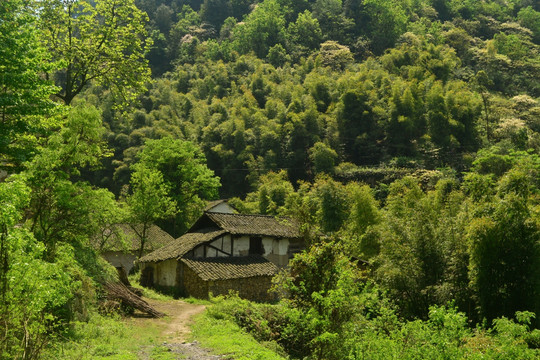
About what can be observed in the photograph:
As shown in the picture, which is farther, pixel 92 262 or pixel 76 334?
pixel 92 262

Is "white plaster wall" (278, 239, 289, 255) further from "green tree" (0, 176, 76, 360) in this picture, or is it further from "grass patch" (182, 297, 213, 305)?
"green tree" (0, 176, 76, 360)

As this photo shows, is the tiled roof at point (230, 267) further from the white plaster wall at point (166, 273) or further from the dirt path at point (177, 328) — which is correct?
the dirt path at point (177, 328)

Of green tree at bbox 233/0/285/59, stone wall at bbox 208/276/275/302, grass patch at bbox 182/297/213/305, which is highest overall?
green tree at bbox 233/0/285/59

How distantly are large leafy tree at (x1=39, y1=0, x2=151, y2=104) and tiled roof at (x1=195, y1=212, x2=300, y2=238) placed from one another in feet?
35.0

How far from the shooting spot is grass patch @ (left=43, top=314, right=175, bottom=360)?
12273 millimetres

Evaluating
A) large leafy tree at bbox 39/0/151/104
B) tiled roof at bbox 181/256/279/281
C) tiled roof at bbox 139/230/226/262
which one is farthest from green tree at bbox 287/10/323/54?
large leafy tree at bbox 39/0/151/104

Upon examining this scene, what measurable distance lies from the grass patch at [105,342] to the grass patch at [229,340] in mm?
1572

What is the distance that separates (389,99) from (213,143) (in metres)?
22.0

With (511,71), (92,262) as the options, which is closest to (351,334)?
(92,262)

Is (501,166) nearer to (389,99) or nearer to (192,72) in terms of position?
(389,99)

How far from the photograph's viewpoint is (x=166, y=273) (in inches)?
Answer: 1101

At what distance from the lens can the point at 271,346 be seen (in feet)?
55.0

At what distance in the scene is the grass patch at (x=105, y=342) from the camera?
12.3 metres

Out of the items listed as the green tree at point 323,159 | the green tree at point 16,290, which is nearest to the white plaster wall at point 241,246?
the green tree at point 16,290
